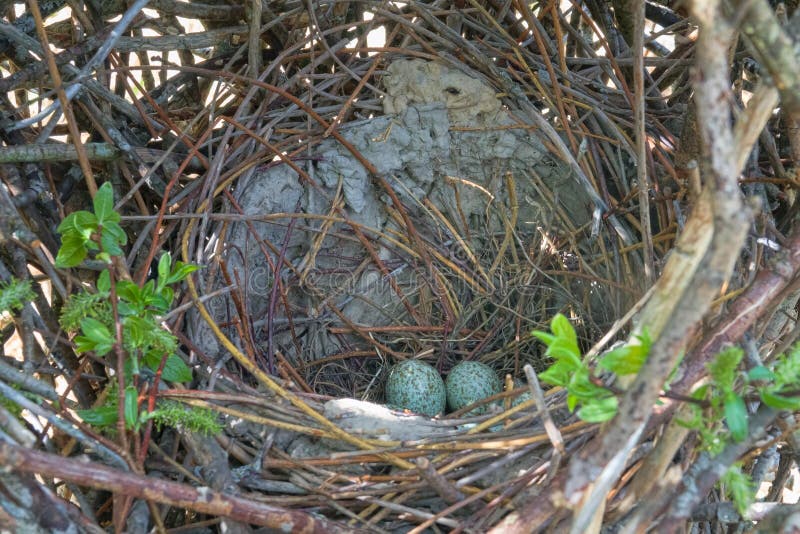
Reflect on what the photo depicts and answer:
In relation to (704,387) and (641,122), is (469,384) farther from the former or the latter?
(704,387)

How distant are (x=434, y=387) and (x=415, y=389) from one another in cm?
7

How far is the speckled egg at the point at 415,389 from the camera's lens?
223cm

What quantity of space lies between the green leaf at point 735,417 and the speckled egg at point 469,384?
128cm

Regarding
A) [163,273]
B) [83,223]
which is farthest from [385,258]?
[83,223]

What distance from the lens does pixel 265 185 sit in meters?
2.32

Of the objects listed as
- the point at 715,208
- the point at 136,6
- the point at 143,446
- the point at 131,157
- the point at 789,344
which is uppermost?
the point at 136,6

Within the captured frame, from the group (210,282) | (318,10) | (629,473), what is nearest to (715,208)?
(629,473)

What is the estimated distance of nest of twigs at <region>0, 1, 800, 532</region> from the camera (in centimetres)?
115

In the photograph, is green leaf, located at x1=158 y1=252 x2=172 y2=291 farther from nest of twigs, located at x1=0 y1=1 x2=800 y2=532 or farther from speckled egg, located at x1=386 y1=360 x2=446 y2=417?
speckled egg, located at x1=386 y1=360 x2=446 y2=417

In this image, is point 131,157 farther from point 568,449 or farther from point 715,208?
point 715,208

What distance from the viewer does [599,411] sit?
1032mm

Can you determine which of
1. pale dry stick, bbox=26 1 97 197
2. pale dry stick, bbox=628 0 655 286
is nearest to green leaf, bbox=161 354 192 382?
pale dry stick, bbox=26 1 97 197

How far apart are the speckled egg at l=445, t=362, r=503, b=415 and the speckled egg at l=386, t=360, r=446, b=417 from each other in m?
0.04

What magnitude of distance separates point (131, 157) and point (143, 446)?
0.86 meters
